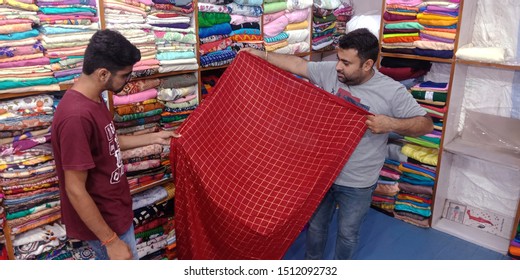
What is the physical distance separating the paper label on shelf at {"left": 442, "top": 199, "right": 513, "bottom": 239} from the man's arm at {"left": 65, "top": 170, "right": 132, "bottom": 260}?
116 inches

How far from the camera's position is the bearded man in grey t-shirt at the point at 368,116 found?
2213 millimetres

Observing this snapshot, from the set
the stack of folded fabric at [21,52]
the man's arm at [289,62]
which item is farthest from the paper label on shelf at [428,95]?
the stack of folded fabric at [21,52]

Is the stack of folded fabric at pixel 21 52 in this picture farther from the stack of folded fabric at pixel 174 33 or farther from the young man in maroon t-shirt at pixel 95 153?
the stack of folded fabric at pixel 174 33

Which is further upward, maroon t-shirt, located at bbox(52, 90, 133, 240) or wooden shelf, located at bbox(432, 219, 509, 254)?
maroon t-shirt, located at bbox(52, 90, 133, 240)

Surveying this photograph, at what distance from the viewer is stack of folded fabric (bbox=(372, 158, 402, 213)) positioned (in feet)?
11.9

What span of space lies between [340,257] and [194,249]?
90cm

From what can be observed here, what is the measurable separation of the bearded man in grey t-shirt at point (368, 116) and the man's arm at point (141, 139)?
2.34 ft

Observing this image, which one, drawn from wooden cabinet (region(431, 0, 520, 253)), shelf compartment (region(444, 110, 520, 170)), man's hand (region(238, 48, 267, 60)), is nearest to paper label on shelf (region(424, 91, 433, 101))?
wooden cabinet (region(431, 0, 520, 253))

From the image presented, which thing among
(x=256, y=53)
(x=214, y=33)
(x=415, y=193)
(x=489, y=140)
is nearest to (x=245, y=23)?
(x=214, y=33)

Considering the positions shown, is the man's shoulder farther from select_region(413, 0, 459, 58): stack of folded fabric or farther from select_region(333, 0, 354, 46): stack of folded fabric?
select_region(333, 0, 354, 46): stack of folded fabric


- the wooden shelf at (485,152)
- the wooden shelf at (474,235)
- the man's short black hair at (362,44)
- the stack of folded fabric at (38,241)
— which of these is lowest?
the wooden shelf at (474,235)

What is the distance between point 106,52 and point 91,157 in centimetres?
41

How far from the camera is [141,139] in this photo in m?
2.17

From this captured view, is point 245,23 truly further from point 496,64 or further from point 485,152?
point 485,152
